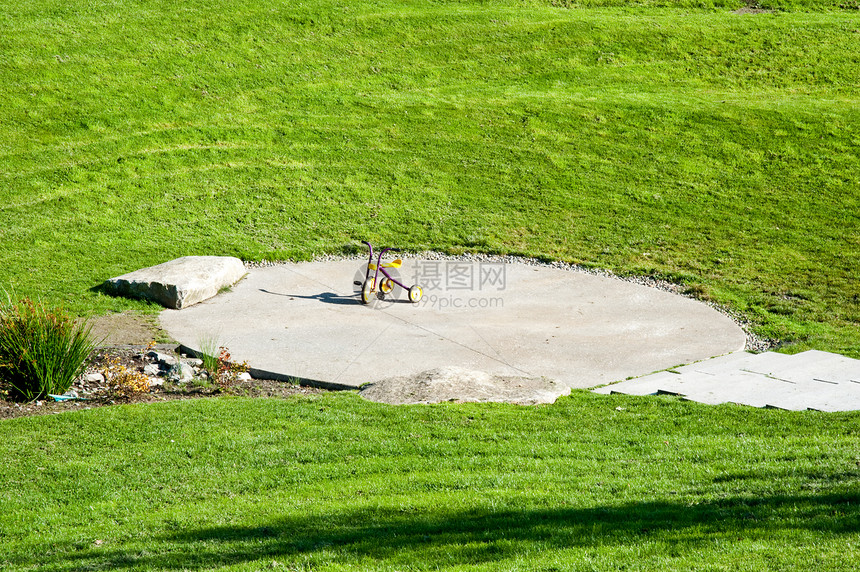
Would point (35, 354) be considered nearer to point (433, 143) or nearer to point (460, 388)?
point (460, 388)

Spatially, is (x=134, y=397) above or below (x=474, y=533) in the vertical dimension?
below

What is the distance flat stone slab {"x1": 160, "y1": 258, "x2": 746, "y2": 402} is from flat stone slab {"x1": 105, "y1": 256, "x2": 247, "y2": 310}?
224mm

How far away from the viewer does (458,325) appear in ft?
41.0

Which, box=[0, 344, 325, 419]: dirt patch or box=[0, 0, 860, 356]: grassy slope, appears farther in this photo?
box=[0, 0, 860, 356]: grassy slope

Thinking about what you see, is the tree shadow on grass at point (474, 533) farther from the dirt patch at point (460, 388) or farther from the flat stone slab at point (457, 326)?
the flat stone slab at point (457, 326)

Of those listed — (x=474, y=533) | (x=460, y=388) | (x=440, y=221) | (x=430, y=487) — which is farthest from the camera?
(x=440, y=221)

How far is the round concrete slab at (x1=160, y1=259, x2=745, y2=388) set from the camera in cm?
1083

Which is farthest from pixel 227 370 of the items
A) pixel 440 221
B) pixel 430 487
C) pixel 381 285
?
pixel 440 221

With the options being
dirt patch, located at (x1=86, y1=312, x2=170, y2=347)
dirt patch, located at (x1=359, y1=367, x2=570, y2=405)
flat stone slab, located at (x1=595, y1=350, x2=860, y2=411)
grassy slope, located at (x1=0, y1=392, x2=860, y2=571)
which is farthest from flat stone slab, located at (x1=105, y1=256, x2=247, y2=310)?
flat stone slab, located at (x1=595, y1=350, x2=860, y2=411)

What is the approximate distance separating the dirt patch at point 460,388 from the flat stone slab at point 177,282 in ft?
15.2

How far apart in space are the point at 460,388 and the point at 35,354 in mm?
4907

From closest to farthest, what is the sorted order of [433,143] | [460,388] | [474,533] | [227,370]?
1. [474,533]
2. [460,388]
3. [227,370]
4. [433,143]

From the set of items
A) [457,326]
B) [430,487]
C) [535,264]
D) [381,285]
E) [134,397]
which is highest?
[430,487]

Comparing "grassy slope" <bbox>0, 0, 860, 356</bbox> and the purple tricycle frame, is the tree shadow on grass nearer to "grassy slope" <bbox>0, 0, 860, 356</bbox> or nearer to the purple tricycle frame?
"grassy slope" <bbox>0, 0, 860, 356</bbox>
